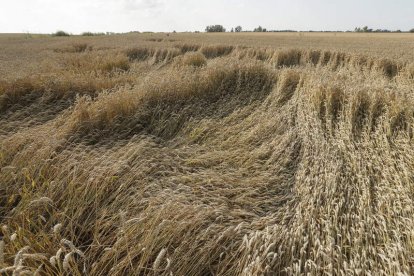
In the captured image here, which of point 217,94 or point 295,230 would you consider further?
point 217,94

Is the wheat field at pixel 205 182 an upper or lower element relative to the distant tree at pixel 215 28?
lower

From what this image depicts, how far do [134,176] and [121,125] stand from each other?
5.89ft

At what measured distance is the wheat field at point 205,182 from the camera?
7.83ft

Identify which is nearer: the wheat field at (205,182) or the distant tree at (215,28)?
the wheat field at (205,182)

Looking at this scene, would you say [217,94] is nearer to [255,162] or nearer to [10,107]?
[255,162]

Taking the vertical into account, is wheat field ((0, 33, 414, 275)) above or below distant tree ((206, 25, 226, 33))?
below

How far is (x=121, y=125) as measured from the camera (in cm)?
488

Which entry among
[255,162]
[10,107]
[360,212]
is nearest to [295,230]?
[360,212]

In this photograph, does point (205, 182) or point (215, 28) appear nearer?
point (205, 182)

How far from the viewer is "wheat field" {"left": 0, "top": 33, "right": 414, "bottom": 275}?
2387 mm

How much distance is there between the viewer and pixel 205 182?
3.48 metres

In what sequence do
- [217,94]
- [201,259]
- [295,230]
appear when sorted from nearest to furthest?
1. [201,259]
2. [295,230]
3. [217,94]

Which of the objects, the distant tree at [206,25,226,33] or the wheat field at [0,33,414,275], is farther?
the distant tree at [206,25,226,33]

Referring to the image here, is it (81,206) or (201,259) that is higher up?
(81,206)
